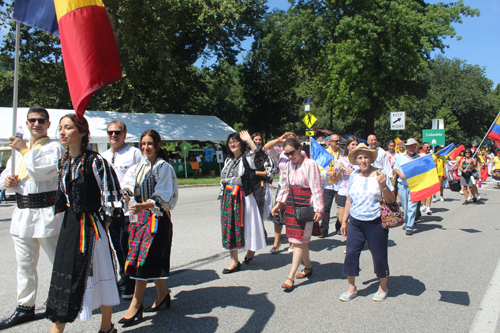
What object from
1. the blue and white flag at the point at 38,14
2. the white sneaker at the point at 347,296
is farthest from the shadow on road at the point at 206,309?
the blue and white flag at the point at 38,14

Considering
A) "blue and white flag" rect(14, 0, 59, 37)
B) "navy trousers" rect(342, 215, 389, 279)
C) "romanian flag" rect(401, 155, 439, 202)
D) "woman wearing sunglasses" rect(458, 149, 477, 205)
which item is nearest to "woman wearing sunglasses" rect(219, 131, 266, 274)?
"navy trousers" rect(342, 215, 389, 279)

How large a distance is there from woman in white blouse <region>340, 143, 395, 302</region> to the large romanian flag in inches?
108

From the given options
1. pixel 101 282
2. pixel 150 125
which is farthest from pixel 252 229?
pixel 150 125

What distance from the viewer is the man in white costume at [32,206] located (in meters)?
3.38

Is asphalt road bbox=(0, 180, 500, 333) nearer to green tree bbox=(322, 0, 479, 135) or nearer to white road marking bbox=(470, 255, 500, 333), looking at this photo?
white road marking bbox=(470, 255, 500, 333)

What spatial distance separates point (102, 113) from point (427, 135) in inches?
688

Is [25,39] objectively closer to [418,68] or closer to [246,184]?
[246,184]

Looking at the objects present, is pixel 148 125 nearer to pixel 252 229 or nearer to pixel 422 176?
pixel 252 229

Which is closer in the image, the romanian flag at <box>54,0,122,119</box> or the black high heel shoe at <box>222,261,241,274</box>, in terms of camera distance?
the romanian flag at <box>54,0,122,119</box>

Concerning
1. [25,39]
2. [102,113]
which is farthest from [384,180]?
[25,39]

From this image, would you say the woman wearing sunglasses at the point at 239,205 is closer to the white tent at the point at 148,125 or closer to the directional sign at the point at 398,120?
the white tent at the point at 148,125

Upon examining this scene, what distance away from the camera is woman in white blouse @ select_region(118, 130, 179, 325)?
11.7 feet

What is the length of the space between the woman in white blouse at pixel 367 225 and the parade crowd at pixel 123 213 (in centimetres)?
1

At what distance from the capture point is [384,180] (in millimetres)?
3979
